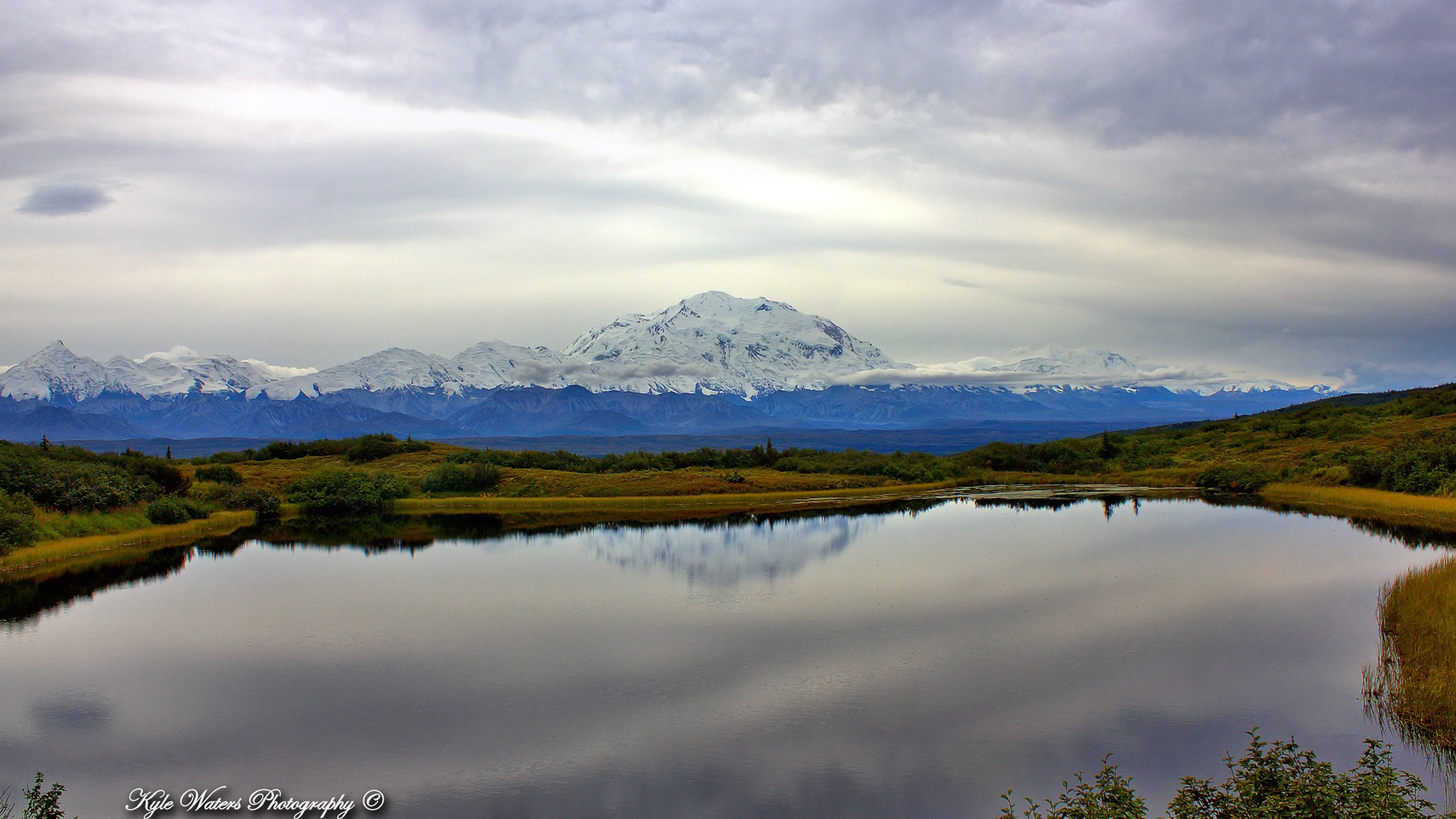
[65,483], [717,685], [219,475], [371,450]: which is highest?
Result: [371,450]

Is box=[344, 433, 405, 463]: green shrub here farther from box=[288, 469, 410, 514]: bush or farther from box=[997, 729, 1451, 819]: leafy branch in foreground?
box=[997, 729, 1451, 819]: leafy branch in foreground

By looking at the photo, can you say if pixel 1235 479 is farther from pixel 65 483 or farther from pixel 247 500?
pixel 65 483

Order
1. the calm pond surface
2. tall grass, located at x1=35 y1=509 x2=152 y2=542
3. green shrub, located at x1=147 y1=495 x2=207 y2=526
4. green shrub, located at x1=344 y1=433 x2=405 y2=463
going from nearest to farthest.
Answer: the calm pond surface
tall grass, located at x1=35 y1=509 x2=152 y2=542
green shrub, located at x1=147 y1=495 x2=207 y2=526
green shrub, located at x1=344 y1=433 x2=405 y2=463

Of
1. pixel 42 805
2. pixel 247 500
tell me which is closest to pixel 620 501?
pixel 247 500

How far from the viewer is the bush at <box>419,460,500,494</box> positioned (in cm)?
7606

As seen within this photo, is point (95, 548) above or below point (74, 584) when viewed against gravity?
above

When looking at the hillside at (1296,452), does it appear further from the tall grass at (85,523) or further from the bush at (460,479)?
the tall grass at (85,523)

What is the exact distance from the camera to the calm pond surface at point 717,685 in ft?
52.4

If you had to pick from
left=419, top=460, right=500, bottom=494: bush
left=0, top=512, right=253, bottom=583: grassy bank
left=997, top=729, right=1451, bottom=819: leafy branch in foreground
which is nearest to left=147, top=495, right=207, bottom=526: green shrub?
left=0, top=512, right=253, bottom=583: grassy bank

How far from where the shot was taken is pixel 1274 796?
13.0 m

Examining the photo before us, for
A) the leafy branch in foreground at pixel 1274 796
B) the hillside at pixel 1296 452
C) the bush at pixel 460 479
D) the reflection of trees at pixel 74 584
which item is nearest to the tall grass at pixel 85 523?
the reflection of trees at pixel 74 584

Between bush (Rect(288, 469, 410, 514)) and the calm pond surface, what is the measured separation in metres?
31.4

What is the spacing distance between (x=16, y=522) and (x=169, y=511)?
1308cm

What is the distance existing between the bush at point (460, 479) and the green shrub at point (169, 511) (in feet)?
69.2
